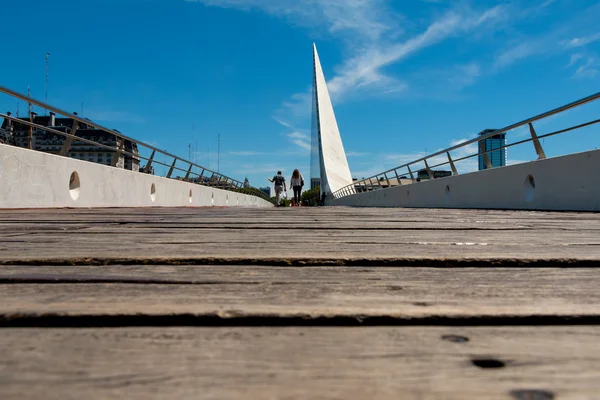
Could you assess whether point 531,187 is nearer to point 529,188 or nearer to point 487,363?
point 529,188

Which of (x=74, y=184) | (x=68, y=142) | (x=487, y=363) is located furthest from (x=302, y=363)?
(x=74, y=184)

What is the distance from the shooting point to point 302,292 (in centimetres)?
103

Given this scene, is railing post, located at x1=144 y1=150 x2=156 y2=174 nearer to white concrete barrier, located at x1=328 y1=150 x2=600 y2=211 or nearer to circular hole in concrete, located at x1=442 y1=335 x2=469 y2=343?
white concrete barrier, located at x1=328 y1=150 x2=600 y2=211

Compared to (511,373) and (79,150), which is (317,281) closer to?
(511,373)

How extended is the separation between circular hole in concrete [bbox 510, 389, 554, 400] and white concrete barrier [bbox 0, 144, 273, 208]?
5.74 metres

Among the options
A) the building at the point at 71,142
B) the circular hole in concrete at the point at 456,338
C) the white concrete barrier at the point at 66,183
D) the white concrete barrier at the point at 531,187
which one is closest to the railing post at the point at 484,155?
the white concrete barrier at the point at 531,187

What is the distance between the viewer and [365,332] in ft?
2.55

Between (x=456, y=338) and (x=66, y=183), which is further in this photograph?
(x=66, y=183)

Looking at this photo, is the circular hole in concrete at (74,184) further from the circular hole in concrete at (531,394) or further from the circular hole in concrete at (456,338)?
the circular hole in concrete at (531,394)

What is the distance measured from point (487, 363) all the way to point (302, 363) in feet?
0.93

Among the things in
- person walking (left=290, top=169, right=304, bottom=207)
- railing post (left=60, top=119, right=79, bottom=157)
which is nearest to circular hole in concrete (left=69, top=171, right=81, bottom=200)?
railing post (left=60, top=119, right=79, bottom=157)

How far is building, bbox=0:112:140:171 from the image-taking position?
210 inches

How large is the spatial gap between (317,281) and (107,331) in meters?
0.55

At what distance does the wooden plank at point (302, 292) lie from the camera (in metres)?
0.87
